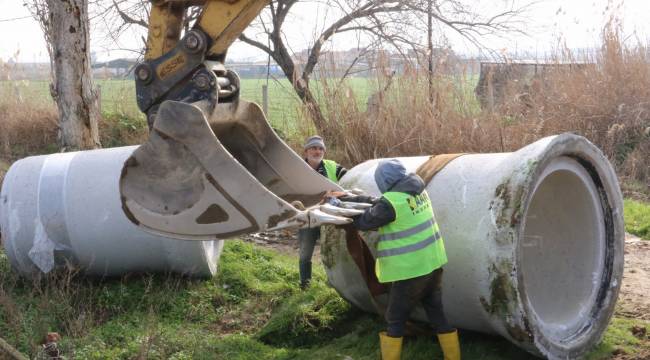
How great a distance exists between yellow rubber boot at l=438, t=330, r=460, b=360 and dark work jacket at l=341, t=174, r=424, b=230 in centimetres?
84

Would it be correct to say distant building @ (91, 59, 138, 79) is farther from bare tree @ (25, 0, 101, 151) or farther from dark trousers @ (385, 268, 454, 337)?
dark trousers @ (385, 268, 454, 337)

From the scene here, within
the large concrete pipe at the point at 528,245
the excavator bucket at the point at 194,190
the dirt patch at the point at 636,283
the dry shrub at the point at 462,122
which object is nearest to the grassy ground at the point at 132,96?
the dry shrub at the point at 462,122

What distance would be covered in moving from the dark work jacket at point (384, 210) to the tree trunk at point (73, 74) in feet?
16.9

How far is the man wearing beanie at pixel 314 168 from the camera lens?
6.57 metres

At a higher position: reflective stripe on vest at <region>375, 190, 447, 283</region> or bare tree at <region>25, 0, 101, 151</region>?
bare tree at <region>25, 0, 101, 151</region>

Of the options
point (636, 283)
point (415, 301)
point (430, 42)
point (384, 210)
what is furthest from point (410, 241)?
point (430, 42)

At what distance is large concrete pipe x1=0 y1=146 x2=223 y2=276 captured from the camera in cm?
654

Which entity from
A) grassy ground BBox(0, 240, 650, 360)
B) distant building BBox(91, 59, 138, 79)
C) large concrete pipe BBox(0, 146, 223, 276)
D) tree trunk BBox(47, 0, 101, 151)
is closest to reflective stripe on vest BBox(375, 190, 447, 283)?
grassy ground BBox(0, 240, 650, 360)

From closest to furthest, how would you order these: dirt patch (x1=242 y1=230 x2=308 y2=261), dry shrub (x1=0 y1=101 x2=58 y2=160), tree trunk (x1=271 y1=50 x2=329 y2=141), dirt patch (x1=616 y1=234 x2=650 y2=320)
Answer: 1. dirt patch (x1=616 y1=234 x2=650 y2=320)
2. dirt patch (x1=242 y1=230 x2=308 y2=261)
3. tree trunk (x1=271 y1=50 x2=329 y2=141)
4. dry shrub (x1=0 y1=101 x2=58 y2=160)

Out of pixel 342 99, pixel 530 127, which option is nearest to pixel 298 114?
pixel 342 99

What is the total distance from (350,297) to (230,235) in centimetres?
137

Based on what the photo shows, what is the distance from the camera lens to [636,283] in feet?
21.5

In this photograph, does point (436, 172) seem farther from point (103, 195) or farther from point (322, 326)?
point (103, 195)

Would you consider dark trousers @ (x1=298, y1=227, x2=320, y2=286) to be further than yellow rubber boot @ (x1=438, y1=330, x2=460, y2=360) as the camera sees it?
Yes
